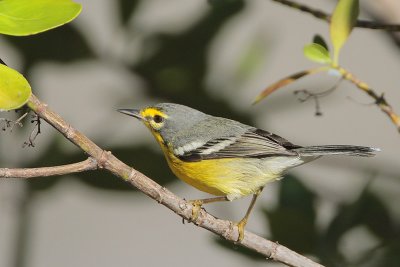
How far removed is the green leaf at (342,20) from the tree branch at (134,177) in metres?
0.46

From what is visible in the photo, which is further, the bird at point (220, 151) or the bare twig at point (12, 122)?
the bird at point (220, 151)

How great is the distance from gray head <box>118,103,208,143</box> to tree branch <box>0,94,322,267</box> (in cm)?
74

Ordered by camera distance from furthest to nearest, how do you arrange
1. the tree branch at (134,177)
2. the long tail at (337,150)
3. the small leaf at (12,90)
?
the long tail at (337,150) → the tree branch at (134,177) → the small leaf at (12,90)

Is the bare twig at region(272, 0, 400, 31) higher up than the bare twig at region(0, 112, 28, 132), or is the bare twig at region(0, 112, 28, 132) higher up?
the bare twig at region(272, 0, 400, 31)

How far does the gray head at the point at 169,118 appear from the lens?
269 cm

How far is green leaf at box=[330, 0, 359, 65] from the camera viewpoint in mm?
1796

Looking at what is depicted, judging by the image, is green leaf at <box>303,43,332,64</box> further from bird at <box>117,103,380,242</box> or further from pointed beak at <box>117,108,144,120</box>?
pointed beak at <box>117,108,144,120</box>

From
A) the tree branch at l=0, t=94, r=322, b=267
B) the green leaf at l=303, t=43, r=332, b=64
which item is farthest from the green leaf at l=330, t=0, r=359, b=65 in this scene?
the tree branch at l=0, t=94, r=322, b=267

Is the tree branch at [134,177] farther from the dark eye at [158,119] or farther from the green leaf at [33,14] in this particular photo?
the dark eye at [158,119]

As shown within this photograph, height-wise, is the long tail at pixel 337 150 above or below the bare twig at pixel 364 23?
below

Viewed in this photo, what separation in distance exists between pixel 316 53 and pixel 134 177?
1.71ft

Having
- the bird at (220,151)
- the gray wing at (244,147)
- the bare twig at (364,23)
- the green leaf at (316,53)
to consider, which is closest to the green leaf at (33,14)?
the green leaf at (316,53)

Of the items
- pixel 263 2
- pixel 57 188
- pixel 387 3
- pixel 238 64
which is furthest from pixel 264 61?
pixel 263 2

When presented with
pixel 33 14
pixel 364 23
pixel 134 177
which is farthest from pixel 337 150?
pixel 33 14
